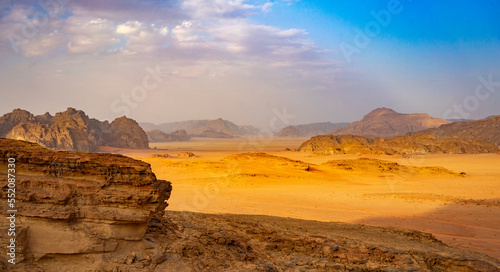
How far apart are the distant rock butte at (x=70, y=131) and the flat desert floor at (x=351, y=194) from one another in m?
22.4

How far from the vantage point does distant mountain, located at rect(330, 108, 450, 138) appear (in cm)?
14324

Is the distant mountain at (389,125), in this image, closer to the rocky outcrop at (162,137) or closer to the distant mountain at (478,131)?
the distant mountain at (478,131)

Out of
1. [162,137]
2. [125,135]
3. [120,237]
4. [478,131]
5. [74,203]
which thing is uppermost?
[478,131]

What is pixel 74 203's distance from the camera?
5.39 m

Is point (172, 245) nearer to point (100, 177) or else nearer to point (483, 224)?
point (100, 177)

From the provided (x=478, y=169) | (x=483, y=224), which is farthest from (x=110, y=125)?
(x=483, y=224)

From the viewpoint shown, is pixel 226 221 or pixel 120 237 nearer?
pixel 120 237

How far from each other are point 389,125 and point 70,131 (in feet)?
432

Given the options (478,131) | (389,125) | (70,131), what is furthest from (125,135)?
(389,125)

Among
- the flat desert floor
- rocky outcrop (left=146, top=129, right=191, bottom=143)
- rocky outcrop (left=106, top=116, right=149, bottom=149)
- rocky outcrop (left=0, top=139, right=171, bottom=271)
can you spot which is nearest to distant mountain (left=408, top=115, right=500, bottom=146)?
the flat desert floor

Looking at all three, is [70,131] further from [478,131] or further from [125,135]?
[478,131]

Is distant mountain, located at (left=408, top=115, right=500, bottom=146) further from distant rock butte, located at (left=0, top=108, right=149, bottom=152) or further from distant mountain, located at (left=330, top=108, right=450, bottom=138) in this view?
distant rock butte, located at (left=0, top=108, right=149, bottom=152)

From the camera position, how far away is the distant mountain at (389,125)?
143 meters

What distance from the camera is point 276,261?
20.7ft
